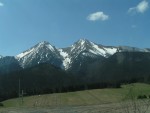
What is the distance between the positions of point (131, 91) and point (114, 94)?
469 ft

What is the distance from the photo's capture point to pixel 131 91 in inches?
458

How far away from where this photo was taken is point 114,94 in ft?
503

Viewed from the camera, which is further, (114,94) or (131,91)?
(114,94)
